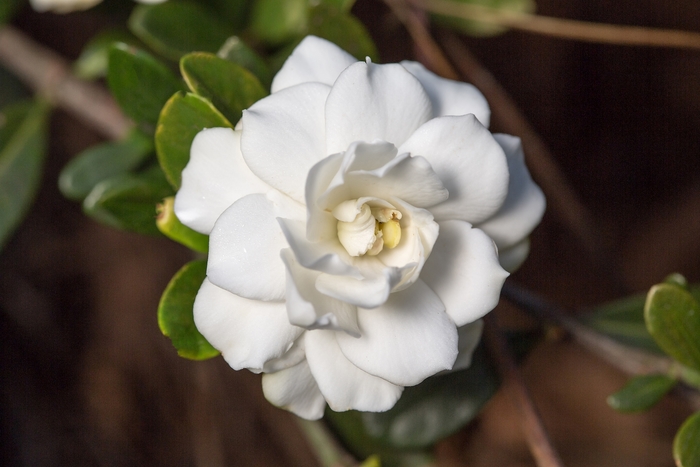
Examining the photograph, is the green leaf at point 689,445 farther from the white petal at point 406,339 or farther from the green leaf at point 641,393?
the white petal at point 406,339

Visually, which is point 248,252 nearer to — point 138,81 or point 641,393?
point 138,81

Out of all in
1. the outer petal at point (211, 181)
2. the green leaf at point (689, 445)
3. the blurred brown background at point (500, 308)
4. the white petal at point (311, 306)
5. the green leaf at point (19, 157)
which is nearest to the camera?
the white petal at point (311, 306)

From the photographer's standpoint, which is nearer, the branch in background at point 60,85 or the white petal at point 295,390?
the white petal at point 295,390

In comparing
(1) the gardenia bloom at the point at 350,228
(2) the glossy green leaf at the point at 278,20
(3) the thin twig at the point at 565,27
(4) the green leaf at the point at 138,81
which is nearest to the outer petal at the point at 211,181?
(1) the gardenia bloom at the point at 350,228

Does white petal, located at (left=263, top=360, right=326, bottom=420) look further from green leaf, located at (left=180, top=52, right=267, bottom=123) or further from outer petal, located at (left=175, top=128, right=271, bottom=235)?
green leaf, located at (left=180, top=52, right=267, bottom=123)

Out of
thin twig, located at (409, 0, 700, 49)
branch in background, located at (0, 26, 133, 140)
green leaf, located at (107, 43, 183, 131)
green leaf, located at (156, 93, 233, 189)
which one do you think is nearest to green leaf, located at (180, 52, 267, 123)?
green leaf, located at (156, 93, 233, 189)

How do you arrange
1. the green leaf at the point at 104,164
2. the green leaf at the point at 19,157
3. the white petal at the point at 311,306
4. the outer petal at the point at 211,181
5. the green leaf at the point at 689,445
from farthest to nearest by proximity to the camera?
the green leaf at the point at 19,157
the green leaf at the point at 104,164
the green leaf at the point at 689,445
the outer petal at the point at 211,181
the white petal at the point at 311,306
